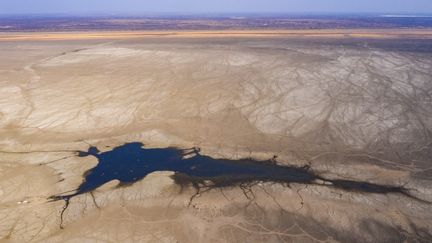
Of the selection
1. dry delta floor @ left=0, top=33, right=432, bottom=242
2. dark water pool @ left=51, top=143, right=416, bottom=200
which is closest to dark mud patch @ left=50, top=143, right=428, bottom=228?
dark water pool @ left=51, top=143, right=416, bottom=200

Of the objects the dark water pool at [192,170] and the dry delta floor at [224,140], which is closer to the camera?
the dry delta floor at [224,140]

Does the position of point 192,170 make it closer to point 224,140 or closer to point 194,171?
point 194,171

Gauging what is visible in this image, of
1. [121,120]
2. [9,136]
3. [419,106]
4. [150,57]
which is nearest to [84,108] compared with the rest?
Answer: [121,120]

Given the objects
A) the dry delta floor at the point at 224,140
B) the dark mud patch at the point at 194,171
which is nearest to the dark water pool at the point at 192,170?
the dark mud patch at the point at 194,171

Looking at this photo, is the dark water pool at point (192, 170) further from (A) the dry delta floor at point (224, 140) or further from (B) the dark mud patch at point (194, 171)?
(A) the dry delta floor at point (224, 140)

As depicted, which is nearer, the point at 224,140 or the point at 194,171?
the point at 194,171

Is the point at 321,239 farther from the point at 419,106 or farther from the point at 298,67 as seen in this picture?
the point at 298,67

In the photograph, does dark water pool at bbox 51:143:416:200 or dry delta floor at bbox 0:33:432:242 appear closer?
dry delta floor at bbox 0:33:432:242

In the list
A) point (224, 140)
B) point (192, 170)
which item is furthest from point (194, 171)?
point (224, 140)

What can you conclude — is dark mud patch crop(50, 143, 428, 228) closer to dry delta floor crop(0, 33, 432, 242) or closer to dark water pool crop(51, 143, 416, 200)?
dark water pool crop(51, 143, 416, 200)
